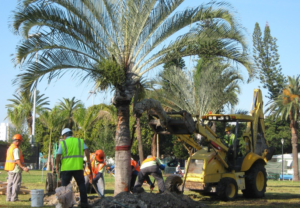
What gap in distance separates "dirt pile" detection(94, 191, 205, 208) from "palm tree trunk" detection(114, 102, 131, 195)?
6.80 ft

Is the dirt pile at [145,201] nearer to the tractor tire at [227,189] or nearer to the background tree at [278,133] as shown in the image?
the tractor tire at [227,189]

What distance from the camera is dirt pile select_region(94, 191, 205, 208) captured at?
26.6 ft

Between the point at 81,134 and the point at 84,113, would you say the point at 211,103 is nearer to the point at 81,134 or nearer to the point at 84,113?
the point at 84,113

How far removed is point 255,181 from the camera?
41.4ft

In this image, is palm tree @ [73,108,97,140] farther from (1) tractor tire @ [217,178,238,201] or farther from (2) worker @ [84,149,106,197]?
(1) tractor tire @ [217,178,238,201]

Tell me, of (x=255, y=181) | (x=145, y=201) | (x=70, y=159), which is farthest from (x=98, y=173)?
(x=255, y=181)

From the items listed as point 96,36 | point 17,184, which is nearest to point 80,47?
point 96,36

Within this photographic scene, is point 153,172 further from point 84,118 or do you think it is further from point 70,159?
point 84,118

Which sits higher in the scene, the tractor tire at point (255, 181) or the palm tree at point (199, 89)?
the palm tree at point (199, 89)

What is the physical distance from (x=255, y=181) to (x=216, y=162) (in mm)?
1667

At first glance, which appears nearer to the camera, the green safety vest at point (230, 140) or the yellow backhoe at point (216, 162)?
the yellow backhoe at point (216, 162)

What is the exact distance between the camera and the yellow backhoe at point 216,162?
11328mm

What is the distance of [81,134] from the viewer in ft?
125

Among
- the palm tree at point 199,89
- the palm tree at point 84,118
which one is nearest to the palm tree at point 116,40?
the palm tree at point 199,89
